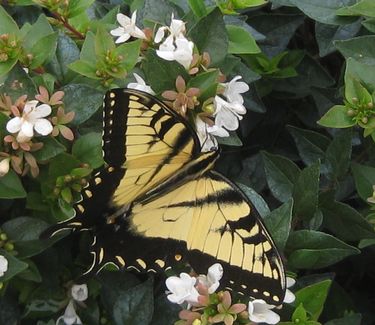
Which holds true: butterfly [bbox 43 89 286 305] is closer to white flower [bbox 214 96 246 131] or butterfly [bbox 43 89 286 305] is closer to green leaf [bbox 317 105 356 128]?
white flower [bbox 214 96 246 131]

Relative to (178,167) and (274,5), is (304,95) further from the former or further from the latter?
(178,167)

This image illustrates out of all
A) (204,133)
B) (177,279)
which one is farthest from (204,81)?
(177,279)

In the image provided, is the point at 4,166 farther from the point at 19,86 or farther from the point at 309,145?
the point at 309,145

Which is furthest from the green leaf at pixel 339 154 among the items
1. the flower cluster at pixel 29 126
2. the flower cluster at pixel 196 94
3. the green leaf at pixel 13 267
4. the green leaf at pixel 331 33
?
the green leaf at pixel 13 267

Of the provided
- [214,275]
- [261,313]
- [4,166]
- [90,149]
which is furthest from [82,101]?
[261,313]

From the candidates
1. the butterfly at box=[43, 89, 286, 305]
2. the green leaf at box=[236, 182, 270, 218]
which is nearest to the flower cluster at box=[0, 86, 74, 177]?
the butterfly at box=[43, 89, 286, 305]
